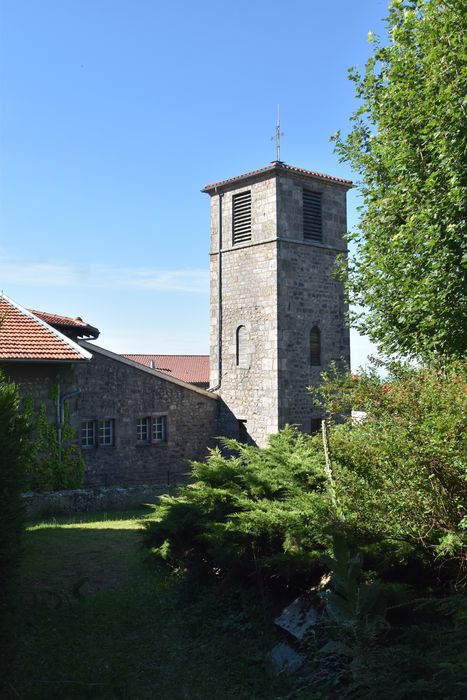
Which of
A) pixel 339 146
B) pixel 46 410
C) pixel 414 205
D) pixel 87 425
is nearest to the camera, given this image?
pixel 414 205

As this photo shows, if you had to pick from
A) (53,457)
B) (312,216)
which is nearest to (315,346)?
(312,216)

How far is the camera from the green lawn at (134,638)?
6.16m

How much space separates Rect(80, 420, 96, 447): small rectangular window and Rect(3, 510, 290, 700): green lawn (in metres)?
8.88

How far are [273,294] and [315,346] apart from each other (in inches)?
103

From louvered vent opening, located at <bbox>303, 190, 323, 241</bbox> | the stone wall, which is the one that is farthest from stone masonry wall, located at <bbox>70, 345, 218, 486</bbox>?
louvered vent opening, located at <bbox>303, 190, 323, 241</bbox>

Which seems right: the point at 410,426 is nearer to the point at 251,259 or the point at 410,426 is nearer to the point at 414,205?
the point at 414,205

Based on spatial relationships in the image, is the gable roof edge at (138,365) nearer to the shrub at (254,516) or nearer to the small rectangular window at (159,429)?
the small rectangular window at (159,429)

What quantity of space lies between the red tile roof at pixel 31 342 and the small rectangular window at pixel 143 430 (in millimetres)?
4125

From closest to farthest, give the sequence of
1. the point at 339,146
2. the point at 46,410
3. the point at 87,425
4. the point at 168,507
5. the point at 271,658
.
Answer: the point at 271,658 < the point at 168,507 < the point at 339,146 < the point at 46,410 < the point at 87,425

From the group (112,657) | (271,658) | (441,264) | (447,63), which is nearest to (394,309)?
(441,264)

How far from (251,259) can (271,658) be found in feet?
55.6

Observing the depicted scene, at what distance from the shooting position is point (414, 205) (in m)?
10.5

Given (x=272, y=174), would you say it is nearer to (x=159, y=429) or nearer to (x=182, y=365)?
(x=159, y=429)

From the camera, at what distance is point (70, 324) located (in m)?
20.2
